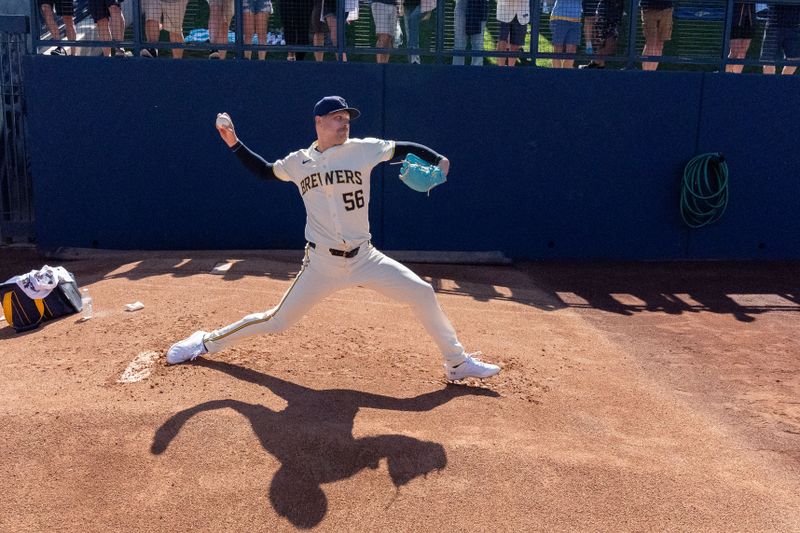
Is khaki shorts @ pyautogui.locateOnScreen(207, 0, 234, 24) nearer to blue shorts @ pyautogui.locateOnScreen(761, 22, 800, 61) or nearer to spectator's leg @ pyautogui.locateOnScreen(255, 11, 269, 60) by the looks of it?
spectator's leg @ pyautogui.locateOnScreen(255, 11, 269, 60)

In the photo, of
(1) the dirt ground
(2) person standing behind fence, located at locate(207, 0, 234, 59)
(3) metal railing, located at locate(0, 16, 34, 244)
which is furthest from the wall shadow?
(2) person standing behind fence, located at locate(207, 0, 234, 59)

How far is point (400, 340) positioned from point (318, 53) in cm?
592

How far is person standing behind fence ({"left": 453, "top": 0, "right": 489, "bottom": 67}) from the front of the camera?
1122cm

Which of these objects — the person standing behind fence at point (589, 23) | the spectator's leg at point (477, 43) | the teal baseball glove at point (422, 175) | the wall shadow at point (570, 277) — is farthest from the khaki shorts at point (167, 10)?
the teal baseball glove at point (422, 175)

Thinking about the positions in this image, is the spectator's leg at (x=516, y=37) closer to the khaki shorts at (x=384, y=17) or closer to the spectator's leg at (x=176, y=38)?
the khaki shorts at (x=384, y=17)

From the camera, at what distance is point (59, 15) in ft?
36.3

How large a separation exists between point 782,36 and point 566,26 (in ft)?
11.7

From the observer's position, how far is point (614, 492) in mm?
4297

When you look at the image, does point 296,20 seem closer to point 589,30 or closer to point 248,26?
point 248,26

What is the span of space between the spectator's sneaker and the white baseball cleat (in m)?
1.93

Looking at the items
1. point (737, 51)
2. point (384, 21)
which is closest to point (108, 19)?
point (384, 21)

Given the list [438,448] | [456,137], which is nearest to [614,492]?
[438,448]

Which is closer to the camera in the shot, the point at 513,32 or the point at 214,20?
the point at 214,20

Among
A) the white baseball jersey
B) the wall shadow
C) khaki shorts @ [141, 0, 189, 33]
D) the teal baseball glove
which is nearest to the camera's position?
the white baseball jersey
